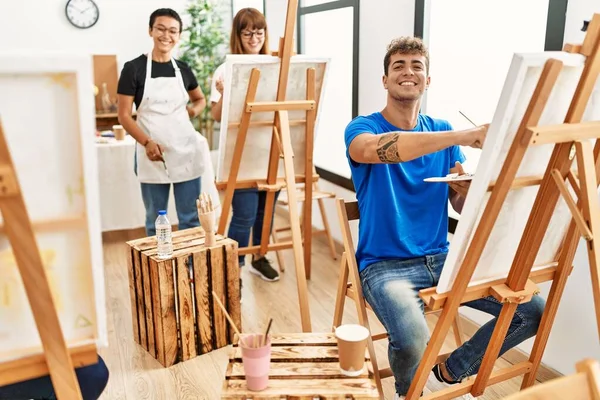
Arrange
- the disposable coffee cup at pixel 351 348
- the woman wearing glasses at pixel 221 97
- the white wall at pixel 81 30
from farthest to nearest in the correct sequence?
the white wall at pixel 81 30 < the woman wearing glasses at pixel 221 97 < the disposable coffee cup at pixel 351 348

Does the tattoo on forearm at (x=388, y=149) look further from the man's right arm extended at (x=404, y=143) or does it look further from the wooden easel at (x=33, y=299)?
the wooden easel at (x=33, y=299)

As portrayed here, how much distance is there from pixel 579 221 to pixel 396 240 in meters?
0.65

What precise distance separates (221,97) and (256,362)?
174 cm

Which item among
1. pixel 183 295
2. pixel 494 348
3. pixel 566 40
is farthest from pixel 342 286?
pixel 566 40

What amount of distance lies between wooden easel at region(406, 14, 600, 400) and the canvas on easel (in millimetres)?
827

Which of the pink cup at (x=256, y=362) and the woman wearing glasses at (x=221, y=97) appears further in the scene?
the woman wearing glasses at (x=221, y=97)

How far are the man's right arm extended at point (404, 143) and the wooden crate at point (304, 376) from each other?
57 centimetres

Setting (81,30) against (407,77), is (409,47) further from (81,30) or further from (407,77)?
(81,30)

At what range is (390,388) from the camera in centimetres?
219

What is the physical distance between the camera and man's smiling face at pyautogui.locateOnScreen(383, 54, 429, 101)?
6.34 feet

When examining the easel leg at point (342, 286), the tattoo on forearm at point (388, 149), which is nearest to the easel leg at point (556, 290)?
the tattoo on forearm at point (388, 149)

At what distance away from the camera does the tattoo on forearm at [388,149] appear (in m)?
1.72

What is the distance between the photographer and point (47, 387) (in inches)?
53.6

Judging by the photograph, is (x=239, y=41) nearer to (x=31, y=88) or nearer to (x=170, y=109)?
(x=170, y=109)
